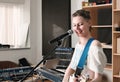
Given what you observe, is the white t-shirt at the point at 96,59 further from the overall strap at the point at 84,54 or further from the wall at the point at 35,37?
the wall at the point at 35,37

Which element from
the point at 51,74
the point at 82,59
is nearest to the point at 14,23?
the point at 51,74

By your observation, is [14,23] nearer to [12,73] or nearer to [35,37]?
[35,37]

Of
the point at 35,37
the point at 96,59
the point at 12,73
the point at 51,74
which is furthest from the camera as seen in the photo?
the point at 35,37

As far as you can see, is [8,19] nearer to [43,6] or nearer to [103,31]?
[43,6]

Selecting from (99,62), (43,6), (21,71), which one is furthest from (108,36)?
(99,62)

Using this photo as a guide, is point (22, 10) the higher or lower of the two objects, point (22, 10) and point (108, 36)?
the higher

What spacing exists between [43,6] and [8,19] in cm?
77

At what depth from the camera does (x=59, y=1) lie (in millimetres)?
4566

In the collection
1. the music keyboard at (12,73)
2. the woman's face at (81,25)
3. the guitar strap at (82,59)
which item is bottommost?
the music keyboard at (12,73)

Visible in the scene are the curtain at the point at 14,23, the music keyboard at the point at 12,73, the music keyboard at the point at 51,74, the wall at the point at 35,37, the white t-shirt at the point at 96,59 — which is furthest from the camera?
the wall at the point at 35,37

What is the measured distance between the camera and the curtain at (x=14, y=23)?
16.1ft

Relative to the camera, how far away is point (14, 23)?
16.6 ft

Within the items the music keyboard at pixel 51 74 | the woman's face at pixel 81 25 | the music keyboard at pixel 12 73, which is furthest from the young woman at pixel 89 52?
the music keyboard at pixel 12 73

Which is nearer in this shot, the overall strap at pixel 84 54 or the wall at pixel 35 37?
the overall strap at pixel 84 54
